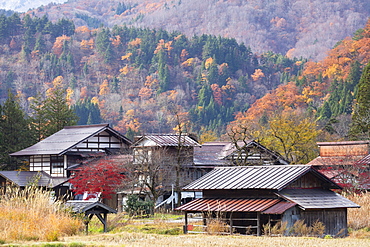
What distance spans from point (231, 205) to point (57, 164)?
23.8m

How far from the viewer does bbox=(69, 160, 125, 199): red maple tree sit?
37.6 metres

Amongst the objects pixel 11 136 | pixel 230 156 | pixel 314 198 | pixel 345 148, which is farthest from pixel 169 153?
pixel 314 198

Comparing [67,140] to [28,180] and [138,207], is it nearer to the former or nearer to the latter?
[28,180]

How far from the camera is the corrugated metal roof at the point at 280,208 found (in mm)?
22422

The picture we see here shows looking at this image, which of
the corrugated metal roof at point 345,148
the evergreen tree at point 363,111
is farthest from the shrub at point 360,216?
the evergreen tree at point 363,111

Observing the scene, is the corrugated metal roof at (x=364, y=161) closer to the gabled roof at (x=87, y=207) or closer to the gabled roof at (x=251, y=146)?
the gabled roof at (x=251, y=146)

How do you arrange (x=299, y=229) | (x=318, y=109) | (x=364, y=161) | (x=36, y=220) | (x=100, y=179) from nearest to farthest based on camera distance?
(x=36, y=220) < (x=299, y=229) < (x=100, y=179) < (x=364, y=161) < (x=318, y=109)

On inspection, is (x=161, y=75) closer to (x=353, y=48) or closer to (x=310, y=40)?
(x=353, y=48)

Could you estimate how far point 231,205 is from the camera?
2442 centimetres

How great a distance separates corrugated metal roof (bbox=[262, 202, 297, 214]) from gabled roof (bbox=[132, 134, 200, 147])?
1758cm

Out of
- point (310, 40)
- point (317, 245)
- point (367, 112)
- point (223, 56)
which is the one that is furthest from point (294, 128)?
point (310, 40)

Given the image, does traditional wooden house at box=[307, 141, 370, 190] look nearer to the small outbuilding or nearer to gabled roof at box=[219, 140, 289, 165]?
gabled roof at box=[219, 140, 289, 165]

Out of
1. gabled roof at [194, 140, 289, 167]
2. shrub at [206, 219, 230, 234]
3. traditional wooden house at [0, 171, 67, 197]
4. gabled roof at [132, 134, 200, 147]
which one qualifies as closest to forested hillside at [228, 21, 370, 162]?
gabled roof at [194, 140, 289, 167]

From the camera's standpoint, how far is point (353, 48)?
312 feet
